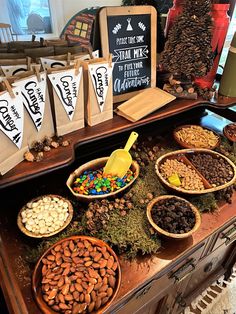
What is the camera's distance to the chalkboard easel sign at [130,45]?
0.88m

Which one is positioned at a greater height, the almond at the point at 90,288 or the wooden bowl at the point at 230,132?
→ the wooden bowl at the point at 230,132

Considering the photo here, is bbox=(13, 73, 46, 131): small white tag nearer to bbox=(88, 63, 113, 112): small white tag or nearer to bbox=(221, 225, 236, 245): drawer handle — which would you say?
bbox=(88, 63, 113, 112): small white tag

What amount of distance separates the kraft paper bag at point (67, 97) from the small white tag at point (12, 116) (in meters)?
0.12

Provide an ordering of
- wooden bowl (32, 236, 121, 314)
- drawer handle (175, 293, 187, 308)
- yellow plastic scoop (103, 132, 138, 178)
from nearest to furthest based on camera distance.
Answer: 1. wooden bowl (32, 236, 121, 314)
2. yellow plastic scoop (103, 132, 138, 178)
3. drawer handle (175, 293, 187, 308)

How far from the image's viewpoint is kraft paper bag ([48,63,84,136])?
72 centimetres

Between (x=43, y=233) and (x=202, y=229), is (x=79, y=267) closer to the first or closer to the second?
(x=43, y=233)

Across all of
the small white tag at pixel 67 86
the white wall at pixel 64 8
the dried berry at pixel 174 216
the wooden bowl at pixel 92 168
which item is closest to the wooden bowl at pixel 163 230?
the dried berry at pixel 174 216

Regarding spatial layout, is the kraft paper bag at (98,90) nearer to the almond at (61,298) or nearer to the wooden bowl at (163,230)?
the wooden bowl at (163,230)

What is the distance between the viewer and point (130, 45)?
958mm

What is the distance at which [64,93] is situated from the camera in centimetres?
74

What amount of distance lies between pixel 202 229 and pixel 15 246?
2.01ft

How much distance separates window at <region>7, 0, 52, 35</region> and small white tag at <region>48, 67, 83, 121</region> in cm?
215

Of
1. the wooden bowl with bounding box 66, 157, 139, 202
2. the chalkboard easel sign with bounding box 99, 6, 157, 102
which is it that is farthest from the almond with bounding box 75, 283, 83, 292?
the chalkboard easel sign with bounding box 99, 6, 157, 102

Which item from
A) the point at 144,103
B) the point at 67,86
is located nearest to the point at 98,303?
the point at 67,86
